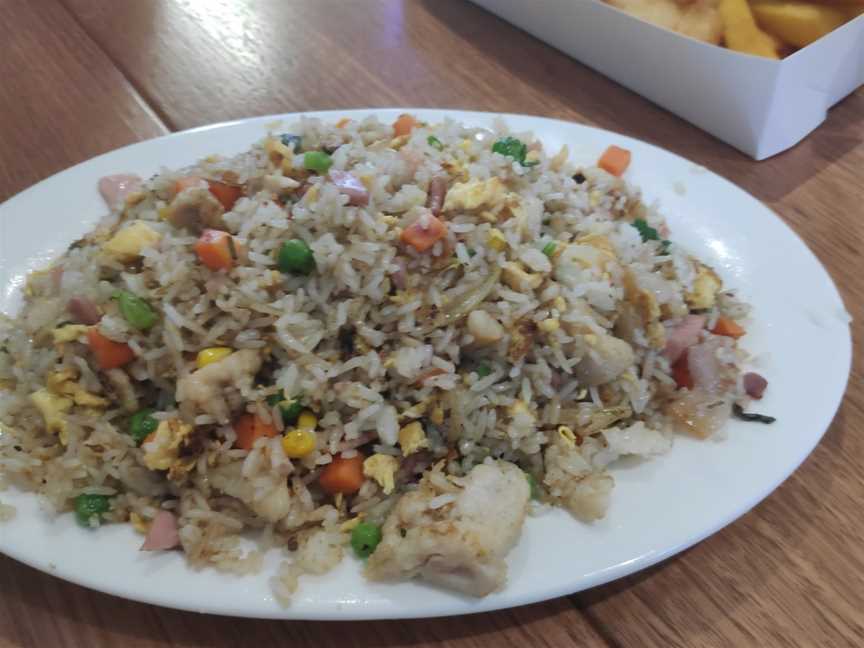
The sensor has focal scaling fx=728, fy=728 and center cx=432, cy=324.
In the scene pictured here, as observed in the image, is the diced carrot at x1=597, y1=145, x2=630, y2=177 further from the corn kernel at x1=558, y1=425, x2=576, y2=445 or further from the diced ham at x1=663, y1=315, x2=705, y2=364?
the corn kernel at x1=558, y1=425, x2=576, y2=445

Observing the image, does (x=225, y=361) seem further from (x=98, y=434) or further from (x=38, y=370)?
(x=38, y=370)

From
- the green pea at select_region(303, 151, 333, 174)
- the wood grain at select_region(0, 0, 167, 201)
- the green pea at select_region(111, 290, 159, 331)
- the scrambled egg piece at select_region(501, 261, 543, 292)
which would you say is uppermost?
the green pea at select_region(303, 151, 333, 174)

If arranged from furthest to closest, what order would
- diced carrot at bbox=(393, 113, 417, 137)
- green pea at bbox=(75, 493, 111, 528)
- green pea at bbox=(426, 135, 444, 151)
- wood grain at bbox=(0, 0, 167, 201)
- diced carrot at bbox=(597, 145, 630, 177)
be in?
1. wood grain at bbox=(0, 0, 167, 201)
2. diced carrot at bbox=(597, 145, 630, 177)
3. diced carrot at bbox=(393, 113, 417, 137)
4. green pea at bbox=(426, 135, 444, 151)
5. green pea at bbox=(75, 493, 111, 528)

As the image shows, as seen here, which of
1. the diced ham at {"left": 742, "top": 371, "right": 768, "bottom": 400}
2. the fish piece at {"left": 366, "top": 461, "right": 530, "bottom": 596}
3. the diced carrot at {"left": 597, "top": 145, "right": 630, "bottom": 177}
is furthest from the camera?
the diced carrot at {"left": 597, "top": 145, "right": 630, "bottom": 177}

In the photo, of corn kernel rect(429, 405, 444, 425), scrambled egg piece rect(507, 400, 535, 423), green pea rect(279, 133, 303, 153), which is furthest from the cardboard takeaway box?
corn kernel rect(429, 405, 444, 425)

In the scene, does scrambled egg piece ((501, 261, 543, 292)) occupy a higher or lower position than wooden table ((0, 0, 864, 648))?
higher

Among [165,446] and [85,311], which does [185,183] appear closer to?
[85,311]

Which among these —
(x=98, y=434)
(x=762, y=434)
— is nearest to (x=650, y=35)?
(x=762, y=434)
